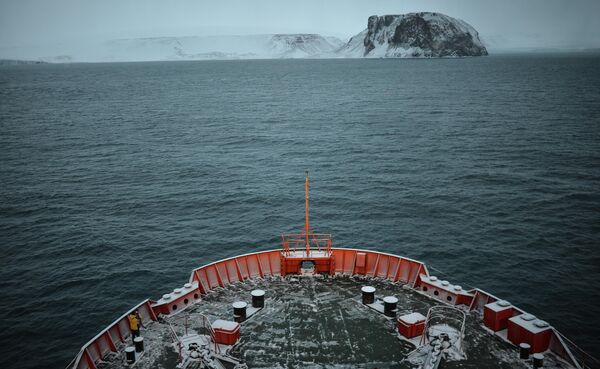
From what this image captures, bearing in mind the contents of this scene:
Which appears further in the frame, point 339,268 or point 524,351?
point 339,268

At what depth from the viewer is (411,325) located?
2280 cm

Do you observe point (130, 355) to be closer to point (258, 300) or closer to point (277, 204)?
point (258, 300)

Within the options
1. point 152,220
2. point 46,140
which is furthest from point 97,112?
point 152,220

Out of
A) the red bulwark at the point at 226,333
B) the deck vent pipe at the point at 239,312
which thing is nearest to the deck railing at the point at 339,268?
the deck vent pipe at the point at 239,312

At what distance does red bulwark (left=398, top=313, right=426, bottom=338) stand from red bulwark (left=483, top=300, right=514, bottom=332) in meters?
3.61

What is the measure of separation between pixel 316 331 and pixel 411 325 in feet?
15.9

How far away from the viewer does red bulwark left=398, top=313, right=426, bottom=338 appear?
2288 cm

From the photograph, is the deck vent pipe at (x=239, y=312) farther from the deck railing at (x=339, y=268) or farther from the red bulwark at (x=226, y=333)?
the deck railing at (x=339, y=268)

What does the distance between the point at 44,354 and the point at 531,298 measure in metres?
39.7

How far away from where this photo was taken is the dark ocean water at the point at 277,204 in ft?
134

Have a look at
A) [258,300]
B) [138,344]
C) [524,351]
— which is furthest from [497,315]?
[138,344]

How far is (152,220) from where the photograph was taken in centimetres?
5656

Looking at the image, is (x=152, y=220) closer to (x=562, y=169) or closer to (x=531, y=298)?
(x=531, y=298)

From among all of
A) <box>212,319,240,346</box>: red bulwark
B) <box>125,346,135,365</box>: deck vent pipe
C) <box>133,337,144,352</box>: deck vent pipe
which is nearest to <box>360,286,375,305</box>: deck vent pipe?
<box>212,319,240,346</box>: red bulwark
